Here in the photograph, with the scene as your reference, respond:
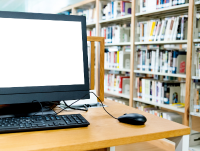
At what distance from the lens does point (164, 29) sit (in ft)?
8.57

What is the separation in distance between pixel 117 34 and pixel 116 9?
1.15 ft

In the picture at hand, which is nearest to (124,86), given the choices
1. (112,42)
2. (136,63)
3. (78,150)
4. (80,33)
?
(136,63)

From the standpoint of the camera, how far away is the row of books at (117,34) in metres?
3.28

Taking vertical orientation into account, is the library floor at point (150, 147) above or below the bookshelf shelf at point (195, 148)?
above

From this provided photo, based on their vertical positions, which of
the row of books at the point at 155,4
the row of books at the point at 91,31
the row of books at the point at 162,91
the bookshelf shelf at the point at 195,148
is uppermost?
the row of books at the point at 155,4

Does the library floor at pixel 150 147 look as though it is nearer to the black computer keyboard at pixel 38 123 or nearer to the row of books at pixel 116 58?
the black computer keyboard at pixel 38 123

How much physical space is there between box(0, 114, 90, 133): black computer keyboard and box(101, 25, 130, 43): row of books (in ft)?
8.43

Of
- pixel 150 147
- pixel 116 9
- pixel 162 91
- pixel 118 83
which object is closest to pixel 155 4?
pixel 116 9

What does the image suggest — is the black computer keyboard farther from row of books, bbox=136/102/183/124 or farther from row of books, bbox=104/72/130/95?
row of books, bbox=104/72/130/95

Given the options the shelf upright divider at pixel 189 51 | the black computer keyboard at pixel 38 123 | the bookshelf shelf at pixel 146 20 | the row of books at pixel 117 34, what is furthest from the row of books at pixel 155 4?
the black computer keyboard at pixel 38 123

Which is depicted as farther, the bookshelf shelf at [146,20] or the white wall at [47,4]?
the white wall at [47,4]

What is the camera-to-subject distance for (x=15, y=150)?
1.94 ft

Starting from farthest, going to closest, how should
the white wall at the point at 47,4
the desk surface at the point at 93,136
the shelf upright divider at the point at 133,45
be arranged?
the white wall at the point at 47,4
the shelf upright divider at the point at 133,45
the desk surface at the point at 93,136

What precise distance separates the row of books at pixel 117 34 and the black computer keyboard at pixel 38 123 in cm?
257
